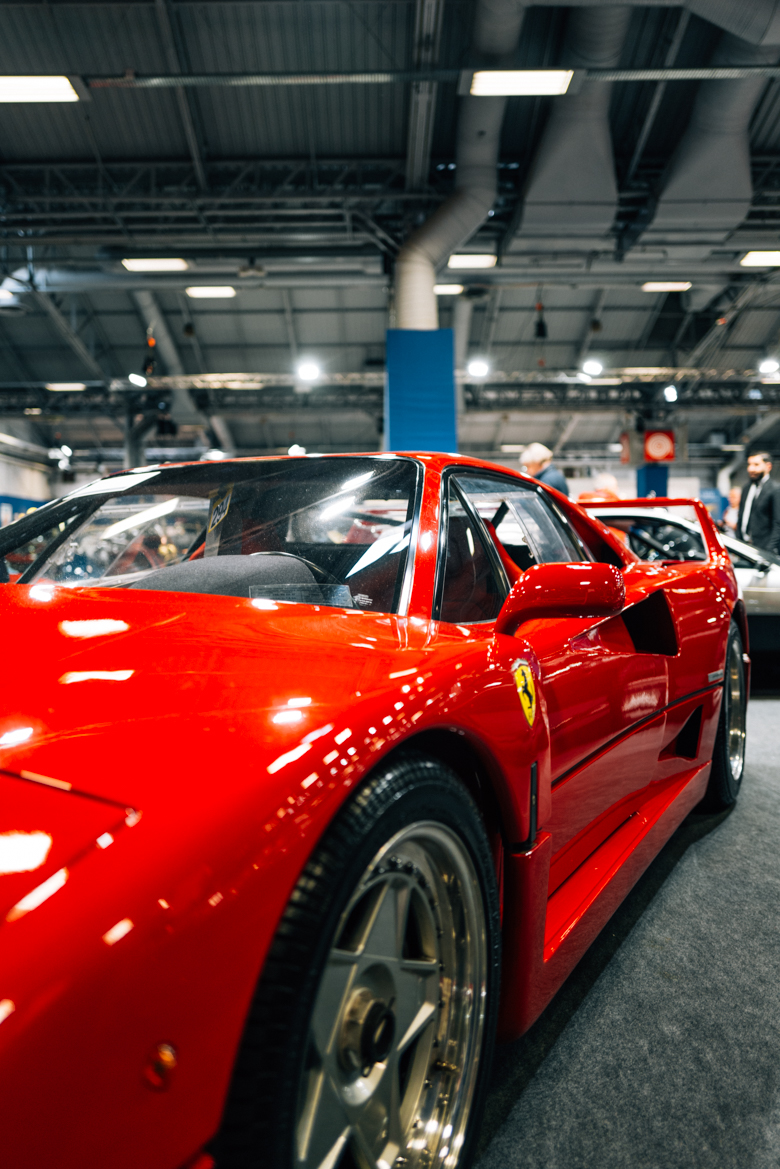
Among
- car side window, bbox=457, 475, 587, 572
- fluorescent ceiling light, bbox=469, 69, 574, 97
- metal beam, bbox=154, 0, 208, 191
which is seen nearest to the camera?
car side window, bbox=457, 475, 587, 572

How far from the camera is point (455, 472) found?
153cm

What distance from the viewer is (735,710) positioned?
2691 millimetres

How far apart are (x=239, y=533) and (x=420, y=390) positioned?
6.67 m

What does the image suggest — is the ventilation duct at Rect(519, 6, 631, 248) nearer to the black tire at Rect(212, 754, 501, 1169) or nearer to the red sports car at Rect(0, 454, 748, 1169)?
the red sports car at Rect(0, 454, 748, 1169)

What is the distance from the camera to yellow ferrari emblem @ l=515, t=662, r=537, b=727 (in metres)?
1.16

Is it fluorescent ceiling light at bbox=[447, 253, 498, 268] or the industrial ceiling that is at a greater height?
the industrial ceiling

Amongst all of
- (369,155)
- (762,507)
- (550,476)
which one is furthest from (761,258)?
(550,476)

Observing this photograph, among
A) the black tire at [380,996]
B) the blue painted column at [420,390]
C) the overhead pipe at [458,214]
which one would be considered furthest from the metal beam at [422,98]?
the black tire at [380,996]

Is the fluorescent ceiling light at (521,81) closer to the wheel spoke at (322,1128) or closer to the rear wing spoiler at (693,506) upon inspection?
the rear wing spoiler at (693,506)

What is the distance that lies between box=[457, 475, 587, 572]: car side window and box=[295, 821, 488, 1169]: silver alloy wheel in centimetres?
105

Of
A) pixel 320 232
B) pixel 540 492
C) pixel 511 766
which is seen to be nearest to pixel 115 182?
pixel 320 232

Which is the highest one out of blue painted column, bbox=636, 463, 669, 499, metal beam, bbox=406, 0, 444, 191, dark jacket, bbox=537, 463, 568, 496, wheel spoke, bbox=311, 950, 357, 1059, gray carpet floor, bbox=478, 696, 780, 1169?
metal beam, bbox=406, 0, 444, 191

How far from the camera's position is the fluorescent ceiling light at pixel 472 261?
32.1 feet

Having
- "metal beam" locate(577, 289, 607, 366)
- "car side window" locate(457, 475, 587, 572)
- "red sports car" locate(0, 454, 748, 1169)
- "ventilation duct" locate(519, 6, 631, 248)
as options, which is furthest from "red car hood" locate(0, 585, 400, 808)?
"metal beam" locate(577, 289, 607, 366)
